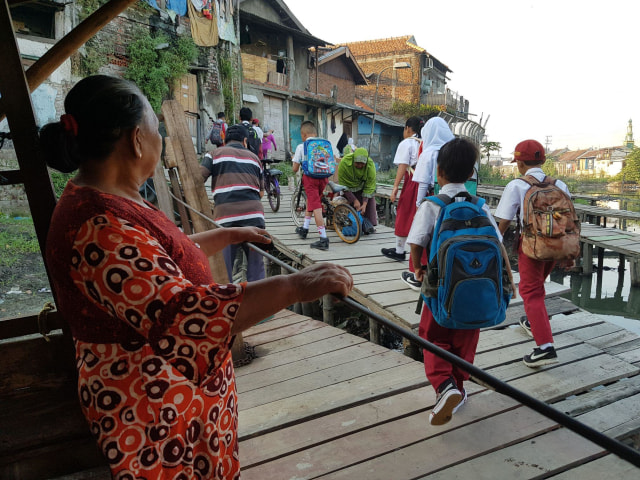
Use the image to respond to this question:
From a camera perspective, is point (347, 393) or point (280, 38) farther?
point (280, 38)

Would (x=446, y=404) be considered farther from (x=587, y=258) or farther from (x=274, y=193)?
(x=587, y=258)

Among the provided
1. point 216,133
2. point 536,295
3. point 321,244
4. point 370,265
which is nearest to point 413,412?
point 536,295

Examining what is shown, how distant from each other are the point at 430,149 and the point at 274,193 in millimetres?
5356

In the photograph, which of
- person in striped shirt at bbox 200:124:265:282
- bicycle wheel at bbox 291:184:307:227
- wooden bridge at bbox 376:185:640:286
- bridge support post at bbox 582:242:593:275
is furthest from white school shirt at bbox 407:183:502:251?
bridge support post at bbox 582:242:593:275

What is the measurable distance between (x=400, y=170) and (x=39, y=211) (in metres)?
4.23

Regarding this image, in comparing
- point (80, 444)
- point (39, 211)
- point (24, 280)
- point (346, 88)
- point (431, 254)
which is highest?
point (346, 88)

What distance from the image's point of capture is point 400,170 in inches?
197

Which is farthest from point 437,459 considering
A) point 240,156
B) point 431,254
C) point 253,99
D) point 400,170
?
point 253,99

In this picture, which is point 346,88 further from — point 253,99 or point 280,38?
point 253,99

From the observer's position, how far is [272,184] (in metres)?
9.06

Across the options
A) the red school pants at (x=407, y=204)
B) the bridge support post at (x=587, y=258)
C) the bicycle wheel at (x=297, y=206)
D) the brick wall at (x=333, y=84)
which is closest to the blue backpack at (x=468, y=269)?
the red school pants at (x=407, y=204)

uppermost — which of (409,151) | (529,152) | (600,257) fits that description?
(409,151)

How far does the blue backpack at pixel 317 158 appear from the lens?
547 centimetres

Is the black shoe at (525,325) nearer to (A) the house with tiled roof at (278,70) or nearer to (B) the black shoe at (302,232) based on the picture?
(B) the black shoe at (302,232)
